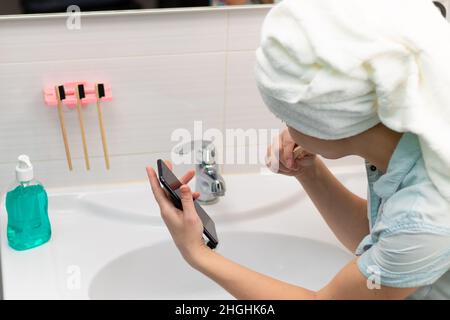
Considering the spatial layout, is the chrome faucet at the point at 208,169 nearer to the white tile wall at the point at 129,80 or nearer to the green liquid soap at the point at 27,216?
the white tile wall at the point at 129,80

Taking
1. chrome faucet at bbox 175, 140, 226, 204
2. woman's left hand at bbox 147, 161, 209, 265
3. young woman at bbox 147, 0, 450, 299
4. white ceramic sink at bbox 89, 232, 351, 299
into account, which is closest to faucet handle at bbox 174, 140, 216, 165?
chrome faucet at bbox 175, 140, 226, 204

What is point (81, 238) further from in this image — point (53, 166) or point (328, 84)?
point (328, 84)

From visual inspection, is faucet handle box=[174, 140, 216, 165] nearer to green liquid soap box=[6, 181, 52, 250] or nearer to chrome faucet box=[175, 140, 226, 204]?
chrome faucet box=[175, 140, 226, 204]

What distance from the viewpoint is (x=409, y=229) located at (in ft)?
2.01

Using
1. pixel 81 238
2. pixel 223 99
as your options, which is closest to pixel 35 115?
pixel 81 238

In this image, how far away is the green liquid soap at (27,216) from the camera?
936 mm

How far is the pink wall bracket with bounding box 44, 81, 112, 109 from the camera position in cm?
96

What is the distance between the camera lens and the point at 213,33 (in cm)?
99

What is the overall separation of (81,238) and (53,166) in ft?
0.48

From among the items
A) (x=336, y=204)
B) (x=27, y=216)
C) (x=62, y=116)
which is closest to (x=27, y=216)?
(x=27, y=216)

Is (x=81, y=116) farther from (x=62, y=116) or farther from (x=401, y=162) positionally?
(x=401, y=162)

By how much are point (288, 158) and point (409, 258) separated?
0.28 m
